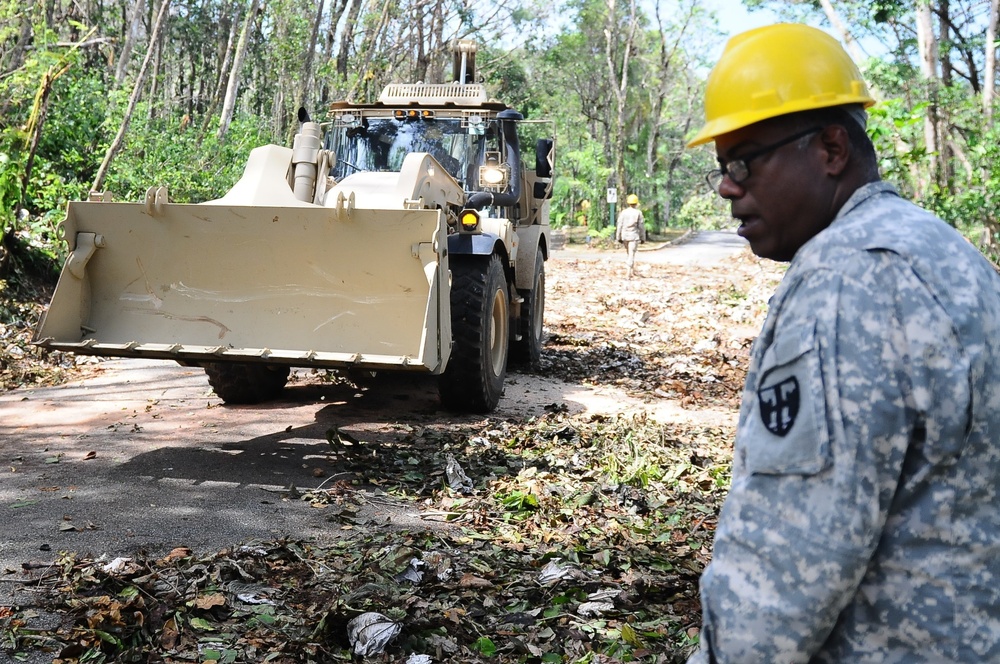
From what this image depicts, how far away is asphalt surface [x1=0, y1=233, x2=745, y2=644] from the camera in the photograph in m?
4.67

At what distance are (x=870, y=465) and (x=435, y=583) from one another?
9.96ft

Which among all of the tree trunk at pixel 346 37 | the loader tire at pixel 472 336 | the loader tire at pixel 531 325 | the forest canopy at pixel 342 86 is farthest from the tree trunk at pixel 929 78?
the tree trunk at pixel 346 37

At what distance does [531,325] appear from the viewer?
10031 mm

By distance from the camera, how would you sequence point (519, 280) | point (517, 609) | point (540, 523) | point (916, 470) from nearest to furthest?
point (916, 470), point (517, 609), point (540, 523), point (519, 280)

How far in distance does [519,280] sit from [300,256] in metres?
3.61

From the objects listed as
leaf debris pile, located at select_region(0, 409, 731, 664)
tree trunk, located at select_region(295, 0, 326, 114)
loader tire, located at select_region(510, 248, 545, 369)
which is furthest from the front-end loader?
tree trunk, located at select_region(295, 0, 326, 114)

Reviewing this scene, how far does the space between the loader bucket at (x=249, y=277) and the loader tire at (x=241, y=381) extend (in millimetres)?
1166

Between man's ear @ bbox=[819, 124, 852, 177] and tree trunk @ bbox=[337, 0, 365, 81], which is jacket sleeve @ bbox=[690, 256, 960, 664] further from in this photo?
tree trunk @ bbox=[337, 0, 365, 81]

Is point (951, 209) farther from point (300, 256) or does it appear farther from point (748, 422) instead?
point (748, 422)

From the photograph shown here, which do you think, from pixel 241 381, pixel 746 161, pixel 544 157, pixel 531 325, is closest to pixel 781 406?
pixel 746 161

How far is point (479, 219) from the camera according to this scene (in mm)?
7766

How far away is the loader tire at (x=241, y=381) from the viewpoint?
25.5 ft

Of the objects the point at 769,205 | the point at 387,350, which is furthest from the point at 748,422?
the point at 387,350

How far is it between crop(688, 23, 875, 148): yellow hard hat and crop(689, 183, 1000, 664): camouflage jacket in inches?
8.8
